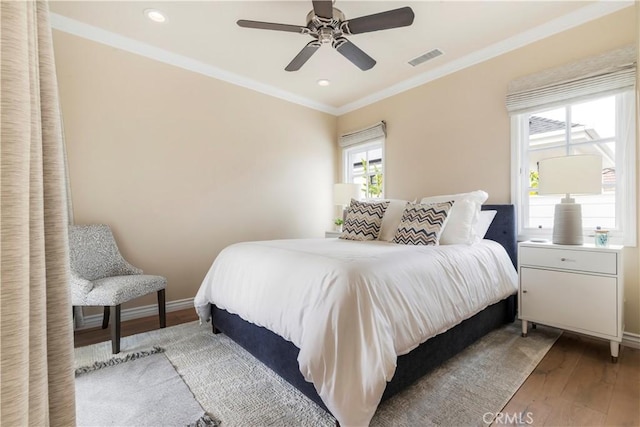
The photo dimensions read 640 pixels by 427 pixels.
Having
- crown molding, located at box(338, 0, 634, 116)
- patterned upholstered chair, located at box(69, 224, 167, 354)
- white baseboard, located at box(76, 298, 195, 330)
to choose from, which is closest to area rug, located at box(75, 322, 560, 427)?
patterned upholstered chair, located at box(69, 224, 167, 354)

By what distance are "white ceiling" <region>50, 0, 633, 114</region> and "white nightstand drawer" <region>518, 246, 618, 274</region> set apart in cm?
190

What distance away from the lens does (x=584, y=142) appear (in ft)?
8.11

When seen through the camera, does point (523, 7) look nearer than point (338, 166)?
Yes

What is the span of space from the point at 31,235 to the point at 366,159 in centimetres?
418

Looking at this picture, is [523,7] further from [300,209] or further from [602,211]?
[300,209]

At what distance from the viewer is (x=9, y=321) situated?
1.36 ft

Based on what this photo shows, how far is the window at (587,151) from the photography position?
7.30ft

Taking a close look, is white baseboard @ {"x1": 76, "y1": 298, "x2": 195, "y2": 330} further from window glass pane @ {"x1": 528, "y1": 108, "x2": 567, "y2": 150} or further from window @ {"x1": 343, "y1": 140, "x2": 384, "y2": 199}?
window glass pane @ {"x1": 528, "y1": 108, "x2": 567, "y2": 150}

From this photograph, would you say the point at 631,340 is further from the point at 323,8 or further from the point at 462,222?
the point at 323,8

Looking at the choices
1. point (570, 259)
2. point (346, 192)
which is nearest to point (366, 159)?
point (346, 192)

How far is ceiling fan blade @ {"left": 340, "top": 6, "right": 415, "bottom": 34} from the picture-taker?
1919 millimetres

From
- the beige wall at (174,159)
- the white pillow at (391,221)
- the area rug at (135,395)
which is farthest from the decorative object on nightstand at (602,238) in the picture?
the beige wall at (174,159)

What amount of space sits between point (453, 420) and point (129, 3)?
3499 millimetres

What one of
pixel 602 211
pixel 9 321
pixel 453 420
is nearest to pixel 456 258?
pixel 453 420
